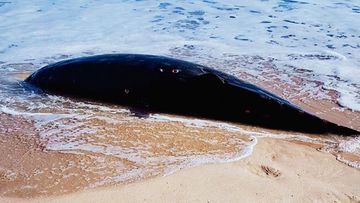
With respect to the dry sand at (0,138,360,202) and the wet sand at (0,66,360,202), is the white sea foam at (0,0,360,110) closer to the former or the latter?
the wet sand at (0,66,360,202)

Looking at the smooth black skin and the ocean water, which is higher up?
the smooth black skin

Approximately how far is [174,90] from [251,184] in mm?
1824

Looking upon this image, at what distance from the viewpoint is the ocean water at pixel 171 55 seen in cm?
343

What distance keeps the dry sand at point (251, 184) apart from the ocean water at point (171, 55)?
0.15m

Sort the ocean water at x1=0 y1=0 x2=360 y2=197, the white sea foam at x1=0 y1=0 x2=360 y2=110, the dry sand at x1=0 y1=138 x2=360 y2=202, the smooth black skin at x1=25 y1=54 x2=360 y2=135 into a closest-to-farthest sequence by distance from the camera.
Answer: the dry sand at x1=0 y1=138 x2=360 y2=202
the ocean water at x1=0 y1=0 x2=360 y2=197
the smooth black skin at x1=25 y1=54 x2=360 y2=135
the white sea foam at x1=0 y1=0 x2=360 y2=110

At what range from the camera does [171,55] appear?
23.0ft

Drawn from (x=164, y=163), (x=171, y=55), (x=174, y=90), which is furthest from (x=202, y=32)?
(x=164, y=163)

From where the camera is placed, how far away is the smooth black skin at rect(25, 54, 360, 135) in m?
3.99

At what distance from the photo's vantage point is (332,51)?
7047mm

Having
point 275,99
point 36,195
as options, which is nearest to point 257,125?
point 275,99

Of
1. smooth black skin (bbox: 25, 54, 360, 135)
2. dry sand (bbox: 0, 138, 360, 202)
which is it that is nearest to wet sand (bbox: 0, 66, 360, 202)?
dry sand (bbox: 0, 138, 360, 202)

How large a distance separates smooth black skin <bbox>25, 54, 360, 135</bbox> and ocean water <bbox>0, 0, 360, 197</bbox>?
17 centimetres

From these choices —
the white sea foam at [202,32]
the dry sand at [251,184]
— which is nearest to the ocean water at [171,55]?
the white sea foam at [202,32]

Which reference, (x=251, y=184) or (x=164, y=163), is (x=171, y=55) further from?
(x=251, y=184)
